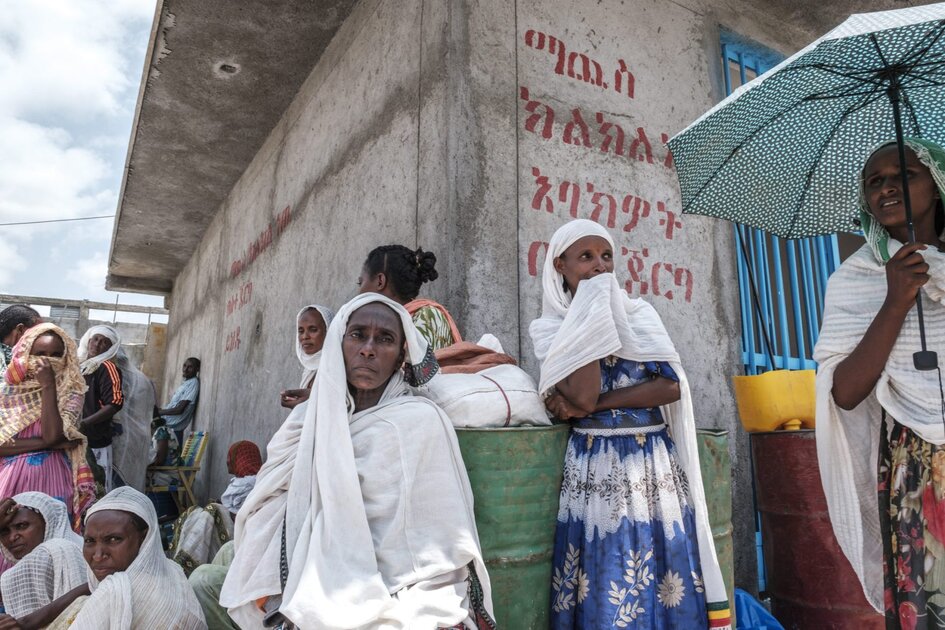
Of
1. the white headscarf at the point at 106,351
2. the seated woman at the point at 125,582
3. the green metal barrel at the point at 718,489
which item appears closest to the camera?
the green metal barrel at the point at 718,489

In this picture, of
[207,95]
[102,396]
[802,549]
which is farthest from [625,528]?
[207,95]

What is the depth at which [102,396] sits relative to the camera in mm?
4242

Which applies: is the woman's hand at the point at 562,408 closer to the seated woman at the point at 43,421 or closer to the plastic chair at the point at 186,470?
the seated woman at the point at 43,421

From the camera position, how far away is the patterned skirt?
5.82 feet

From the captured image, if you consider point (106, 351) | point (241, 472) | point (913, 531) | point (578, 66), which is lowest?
point (241, 472)

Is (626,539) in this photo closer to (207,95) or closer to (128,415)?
(128,415)

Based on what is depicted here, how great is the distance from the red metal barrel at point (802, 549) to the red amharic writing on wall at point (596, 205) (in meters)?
1.36

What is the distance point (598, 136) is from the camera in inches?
140

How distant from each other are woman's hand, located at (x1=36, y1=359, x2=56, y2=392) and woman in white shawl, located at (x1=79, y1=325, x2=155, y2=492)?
111 cm

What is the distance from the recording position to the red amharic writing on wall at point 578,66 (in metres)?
3.42

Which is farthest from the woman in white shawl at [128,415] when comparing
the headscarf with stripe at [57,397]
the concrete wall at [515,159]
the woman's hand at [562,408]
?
the woman's hand at [562,408]

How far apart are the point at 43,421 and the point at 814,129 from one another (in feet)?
12.5

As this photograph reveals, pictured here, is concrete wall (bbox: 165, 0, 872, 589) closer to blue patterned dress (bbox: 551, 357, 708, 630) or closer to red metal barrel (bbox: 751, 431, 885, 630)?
red metal barrel (bbox: 751, 431, 885, 630)

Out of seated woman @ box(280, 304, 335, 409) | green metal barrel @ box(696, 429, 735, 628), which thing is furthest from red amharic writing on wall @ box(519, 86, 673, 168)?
green metal barrel @ box(696, 429, 735, 628)
